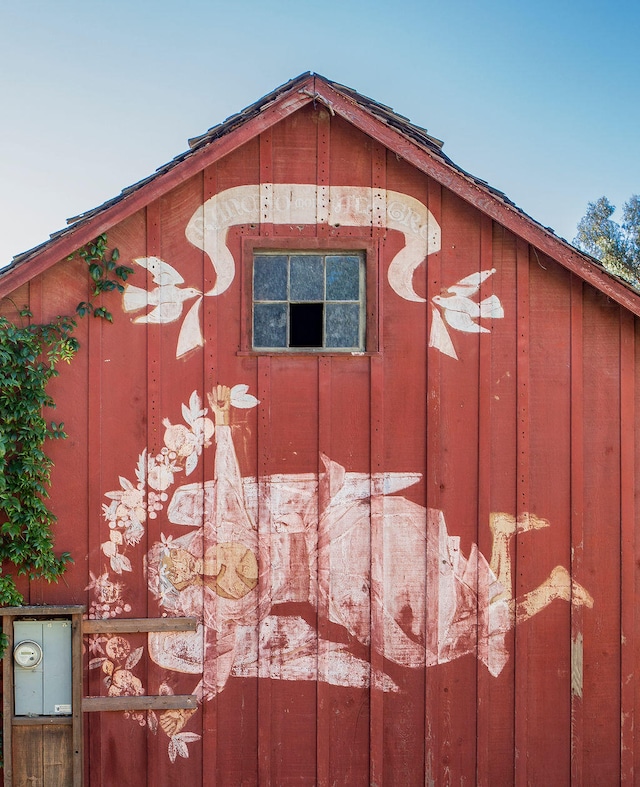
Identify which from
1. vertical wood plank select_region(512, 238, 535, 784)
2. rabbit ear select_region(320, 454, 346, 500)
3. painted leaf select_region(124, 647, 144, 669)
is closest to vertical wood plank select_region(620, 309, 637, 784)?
vertical wood plank select_region(512, 238, 535, 784)

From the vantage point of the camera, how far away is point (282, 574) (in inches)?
189

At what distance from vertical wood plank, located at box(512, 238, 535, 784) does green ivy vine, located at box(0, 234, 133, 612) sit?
10.1 ft

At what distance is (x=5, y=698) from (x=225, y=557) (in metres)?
1.92

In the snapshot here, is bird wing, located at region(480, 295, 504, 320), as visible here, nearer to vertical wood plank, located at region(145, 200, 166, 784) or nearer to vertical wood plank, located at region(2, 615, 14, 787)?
vertical wood plank, located at region(145, 200, 166, 784)

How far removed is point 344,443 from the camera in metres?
4.82

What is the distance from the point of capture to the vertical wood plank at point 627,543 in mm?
4906

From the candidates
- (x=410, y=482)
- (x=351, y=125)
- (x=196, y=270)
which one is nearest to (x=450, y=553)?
(x=410, y=482)

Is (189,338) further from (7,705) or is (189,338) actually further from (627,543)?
(627,543)

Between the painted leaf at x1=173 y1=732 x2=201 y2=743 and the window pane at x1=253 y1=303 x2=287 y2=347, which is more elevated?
the window pane at x1=253 y1=303 x2=287 y2=347

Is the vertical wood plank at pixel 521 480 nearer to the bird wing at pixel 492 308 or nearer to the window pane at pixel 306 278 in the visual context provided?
the bird wing at pixel 492 308

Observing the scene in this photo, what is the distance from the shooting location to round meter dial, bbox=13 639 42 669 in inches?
183

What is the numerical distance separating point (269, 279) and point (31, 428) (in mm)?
2103

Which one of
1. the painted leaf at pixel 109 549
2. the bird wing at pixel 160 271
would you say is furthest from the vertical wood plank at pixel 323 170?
the painted leaf at pixel 109 549

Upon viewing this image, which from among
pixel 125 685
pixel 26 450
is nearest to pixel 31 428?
pixel 26 450
